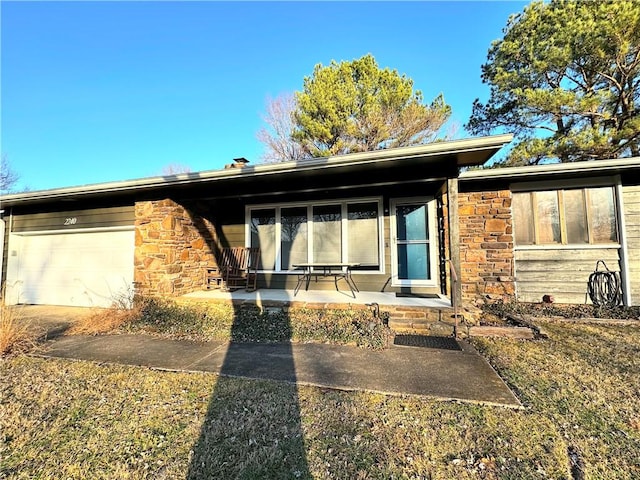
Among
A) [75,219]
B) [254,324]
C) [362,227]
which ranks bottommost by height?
[254,324]

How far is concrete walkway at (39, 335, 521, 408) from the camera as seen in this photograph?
2641mm

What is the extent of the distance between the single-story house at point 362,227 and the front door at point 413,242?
2 cm

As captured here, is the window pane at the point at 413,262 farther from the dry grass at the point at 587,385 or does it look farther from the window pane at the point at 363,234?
the dry grass at the point at 587,385

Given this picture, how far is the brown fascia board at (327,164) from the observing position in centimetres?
369

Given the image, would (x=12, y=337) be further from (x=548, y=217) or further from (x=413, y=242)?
(x=548, y=217)

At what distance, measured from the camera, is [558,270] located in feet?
17.5

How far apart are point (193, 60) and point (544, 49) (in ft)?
32.8

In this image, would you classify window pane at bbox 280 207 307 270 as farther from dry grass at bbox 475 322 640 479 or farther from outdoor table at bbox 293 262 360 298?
dry grass at bbox 475 322 640 479

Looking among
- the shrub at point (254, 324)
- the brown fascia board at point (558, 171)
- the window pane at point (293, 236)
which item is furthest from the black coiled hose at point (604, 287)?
the window pane at point (293, 236)

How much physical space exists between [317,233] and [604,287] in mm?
5103

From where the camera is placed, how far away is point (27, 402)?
8.25 ft

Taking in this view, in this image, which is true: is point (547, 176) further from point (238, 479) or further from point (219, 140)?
point (219, 140)

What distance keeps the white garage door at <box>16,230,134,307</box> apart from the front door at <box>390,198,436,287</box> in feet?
17.3

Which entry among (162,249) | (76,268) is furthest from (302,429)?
(76,268)
